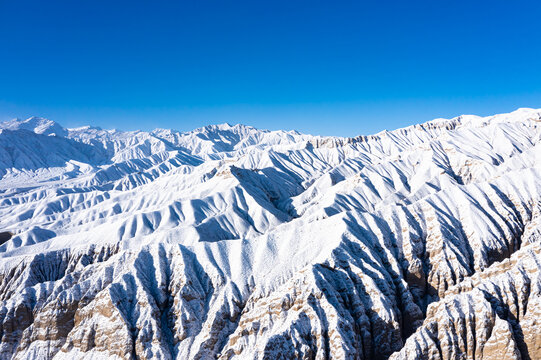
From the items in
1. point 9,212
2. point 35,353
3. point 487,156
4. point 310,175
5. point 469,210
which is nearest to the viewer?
point 35,353

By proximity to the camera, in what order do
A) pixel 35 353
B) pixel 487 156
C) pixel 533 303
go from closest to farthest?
pixel 533 303 → pixel 35 353 → pixel 487 156

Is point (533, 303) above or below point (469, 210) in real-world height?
below

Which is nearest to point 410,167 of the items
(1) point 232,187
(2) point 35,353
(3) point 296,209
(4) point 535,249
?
(3) point 296,209

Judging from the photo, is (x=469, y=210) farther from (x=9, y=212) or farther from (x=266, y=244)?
(x=9, y=212)

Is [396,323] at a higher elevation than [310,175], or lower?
lower

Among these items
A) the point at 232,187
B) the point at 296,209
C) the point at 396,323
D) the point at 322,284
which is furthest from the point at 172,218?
the point at 396,323

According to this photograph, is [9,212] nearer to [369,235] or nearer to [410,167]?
[369,235]

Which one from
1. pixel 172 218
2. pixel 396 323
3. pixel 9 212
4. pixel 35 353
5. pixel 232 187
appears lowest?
pixel 396 323

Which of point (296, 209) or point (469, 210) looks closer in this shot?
point (469, 210)

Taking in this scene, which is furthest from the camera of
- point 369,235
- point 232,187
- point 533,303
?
point 232,187
